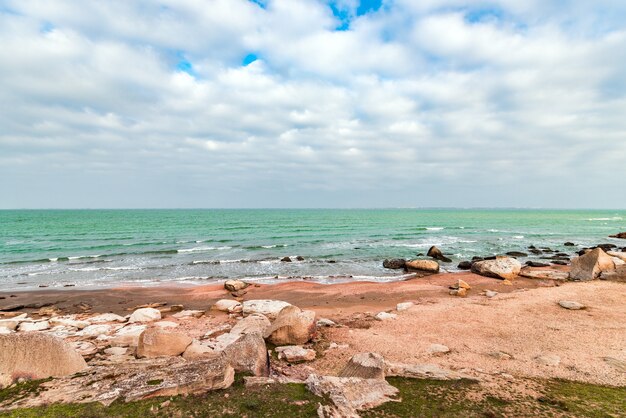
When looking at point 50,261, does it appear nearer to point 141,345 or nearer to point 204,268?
point 204,268

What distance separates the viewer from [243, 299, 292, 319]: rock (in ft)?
40.4

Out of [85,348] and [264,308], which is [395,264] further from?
[85,348]

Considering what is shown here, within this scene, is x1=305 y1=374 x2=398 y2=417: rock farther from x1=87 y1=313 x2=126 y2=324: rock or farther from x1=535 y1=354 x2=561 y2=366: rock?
x1=87 y1=313 x2=126 y2=324: rock

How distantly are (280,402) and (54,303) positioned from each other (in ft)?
54.7

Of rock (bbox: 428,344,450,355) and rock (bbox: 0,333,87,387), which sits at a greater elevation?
rock (bbox: 0,333,87,387)

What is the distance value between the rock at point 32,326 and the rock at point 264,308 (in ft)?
21.9

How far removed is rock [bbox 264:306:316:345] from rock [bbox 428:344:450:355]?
3.25m

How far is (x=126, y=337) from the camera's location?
9.01m

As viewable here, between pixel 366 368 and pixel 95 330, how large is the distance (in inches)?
366

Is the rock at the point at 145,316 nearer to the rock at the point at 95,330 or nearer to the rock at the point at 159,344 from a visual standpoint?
the rock at the point at 95,330

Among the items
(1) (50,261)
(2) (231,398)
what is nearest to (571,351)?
(2) (231,398)

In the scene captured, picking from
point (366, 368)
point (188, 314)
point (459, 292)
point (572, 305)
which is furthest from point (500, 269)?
point (188, 314)

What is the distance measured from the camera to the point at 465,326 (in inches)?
403

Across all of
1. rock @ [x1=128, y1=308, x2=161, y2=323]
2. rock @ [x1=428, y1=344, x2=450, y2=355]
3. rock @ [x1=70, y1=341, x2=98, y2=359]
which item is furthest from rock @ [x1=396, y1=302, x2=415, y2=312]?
rock @ [x1=70, y1=341, x2=98, y2=359]
